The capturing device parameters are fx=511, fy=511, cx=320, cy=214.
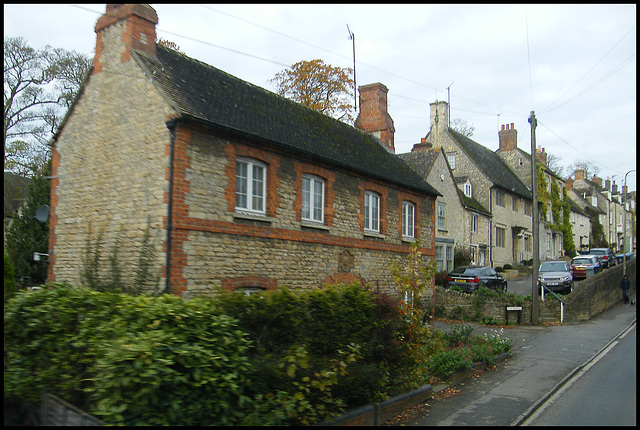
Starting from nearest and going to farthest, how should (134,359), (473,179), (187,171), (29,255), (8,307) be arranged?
(134,359) → (8,307) → (187,171) → (29,255) → (473,179)

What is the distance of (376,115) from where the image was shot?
80.0 ft

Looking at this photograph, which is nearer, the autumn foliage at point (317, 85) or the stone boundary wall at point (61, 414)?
the stone boundary wall at point (61, 414)

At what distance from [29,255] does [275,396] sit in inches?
695

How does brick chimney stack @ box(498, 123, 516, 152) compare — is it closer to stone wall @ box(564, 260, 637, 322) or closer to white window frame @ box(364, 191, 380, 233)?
stone wall @ box(564, 260, 637, 322)

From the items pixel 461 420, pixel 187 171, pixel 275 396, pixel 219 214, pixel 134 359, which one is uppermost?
pixel 187 171

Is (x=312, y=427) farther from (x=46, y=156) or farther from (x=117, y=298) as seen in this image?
(x=46, y=156)

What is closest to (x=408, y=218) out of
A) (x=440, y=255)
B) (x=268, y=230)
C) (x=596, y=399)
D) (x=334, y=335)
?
(x=268, y=230)

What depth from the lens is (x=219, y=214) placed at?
12.6 metres

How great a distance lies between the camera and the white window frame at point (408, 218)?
68.5 feet

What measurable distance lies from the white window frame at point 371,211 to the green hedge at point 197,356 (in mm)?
10026

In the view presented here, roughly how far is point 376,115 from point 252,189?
1215 cm

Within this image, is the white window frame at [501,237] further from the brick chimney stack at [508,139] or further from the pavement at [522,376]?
the pavement at [522,376]

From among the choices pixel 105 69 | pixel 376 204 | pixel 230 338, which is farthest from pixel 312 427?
pixel 376 204

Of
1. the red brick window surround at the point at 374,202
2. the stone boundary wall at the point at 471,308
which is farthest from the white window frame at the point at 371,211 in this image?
the stone boundary wall at the point at 471,308
